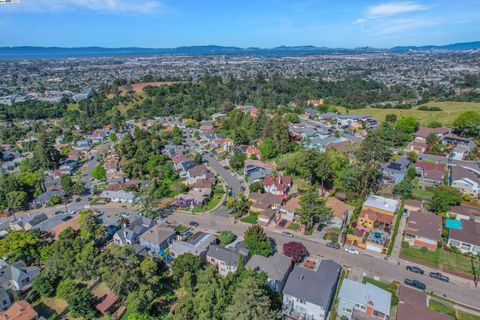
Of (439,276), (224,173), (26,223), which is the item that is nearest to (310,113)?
(224,173)

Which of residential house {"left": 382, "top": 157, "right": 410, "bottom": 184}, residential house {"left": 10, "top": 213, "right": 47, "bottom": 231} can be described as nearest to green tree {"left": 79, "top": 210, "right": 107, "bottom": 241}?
residential house {"left": 10, "top": 213, "right": 47, "bottom": 231}

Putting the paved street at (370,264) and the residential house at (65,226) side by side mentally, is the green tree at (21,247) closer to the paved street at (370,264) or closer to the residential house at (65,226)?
the residential house at (65,226)

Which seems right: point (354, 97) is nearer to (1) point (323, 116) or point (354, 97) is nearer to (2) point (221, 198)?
(1) point (323, 116)

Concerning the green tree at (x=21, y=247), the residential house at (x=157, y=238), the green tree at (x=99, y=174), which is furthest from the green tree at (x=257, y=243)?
the green tree at (x=99, y=174)

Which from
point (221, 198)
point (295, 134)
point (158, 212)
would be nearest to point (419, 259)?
point (221, 198)

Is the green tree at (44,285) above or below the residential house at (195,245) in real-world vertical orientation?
below

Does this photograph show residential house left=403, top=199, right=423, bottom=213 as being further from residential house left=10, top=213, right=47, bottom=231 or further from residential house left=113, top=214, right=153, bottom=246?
residential house left=10, top=213, right=47, bottom=231
